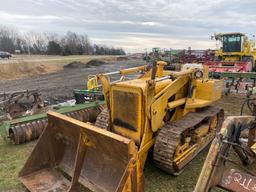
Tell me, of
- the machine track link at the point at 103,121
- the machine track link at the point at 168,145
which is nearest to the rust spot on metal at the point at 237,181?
the machine track link at the point at 168,145

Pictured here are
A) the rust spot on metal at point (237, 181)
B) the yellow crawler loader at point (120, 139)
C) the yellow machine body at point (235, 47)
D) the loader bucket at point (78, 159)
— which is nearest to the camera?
the rust spot on metal at point (237, 181)

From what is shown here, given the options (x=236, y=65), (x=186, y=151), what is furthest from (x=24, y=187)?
(x=236, y=65)

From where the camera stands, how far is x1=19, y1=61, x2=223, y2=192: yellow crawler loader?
149 inches

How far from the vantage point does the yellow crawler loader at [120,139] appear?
378cm

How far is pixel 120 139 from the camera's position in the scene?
127 inches

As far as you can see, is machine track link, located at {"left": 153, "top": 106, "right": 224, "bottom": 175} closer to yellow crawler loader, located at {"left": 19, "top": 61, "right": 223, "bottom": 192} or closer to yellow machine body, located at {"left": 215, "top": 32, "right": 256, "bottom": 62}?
yellow crawler loader, located at {"left": 19, "top": 61, "right": 223, "bottom": 192}

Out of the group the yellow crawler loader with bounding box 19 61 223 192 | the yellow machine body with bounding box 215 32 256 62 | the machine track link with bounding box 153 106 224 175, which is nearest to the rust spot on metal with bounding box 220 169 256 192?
the yellow crawler loader with bounding box 19 61 223 192

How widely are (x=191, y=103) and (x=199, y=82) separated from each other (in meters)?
0.60

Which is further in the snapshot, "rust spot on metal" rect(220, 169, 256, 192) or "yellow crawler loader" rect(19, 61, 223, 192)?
"yellow crawler loader" rect(19, 61, 223, 192)

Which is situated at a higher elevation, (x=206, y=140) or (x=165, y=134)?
(x=165, y=134)

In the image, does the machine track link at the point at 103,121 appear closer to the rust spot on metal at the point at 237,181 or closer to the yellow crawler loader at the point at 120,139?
the yellow crawler loader at the point at 120,139

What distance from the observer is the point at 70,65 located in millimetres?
36406

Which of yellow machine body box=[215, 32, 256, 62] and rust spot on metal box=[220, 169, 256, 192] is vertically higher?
yellow machine body box=[215, 32, 256, 62]

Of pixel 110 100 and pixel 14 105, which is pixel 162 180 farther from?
pixel 14 105
